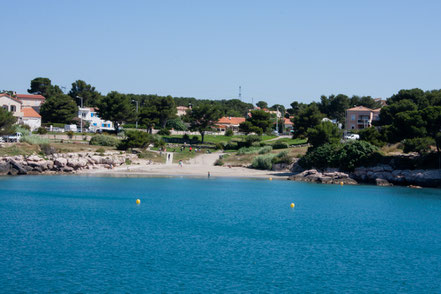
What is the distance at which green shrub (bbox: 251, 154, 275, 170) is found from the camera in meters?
78.4

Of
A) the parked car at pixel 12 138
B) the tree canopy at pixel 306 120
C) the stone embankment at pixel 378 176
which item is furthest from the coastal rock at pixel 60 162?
the tree canopy at pixel 306 120

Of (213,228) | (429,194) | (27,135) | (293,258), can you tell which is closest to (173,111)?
(27,135)

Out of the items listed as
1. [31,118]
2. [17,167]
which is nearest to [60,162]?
[17,167]

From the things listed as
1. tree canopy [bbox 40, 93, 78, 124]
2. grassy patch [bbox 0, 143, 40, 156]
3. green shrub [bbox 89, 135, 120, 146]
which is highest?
tree canopy [bbox 40, 93, 78, 124]

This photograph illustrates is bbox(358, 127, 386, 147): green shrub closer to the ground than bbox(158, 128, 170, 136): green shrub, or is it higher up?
closer to the ground

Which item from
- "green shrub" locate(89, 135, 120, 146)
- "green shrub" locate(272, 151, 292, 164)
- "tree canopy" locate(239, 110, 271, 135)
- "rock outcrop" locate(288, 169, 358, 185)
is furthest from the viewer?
"tree canopy" locate(239, 110, 271, 135)

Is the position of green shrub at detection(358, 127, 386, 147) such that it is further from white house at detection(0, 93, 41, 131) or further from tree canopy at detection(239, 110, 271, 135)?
white house at detection(0, 93, 41, 131)

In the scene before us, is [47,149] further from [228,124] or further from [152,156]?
[228,124]

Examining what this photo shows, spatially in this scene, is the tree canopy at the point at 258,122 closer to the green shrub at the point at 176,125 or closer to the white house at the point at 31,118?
the green shrub at the point at 176,125

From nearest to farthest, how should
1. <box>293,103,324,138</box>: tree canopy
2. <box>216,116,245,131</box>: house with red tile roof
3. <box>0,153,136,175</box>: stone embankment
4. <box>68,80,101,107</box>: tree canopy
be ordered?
<box>0,153,136,175</box>: stone embankment
<box>293,103,324,138</box>: tree canopy
<box>216,116,245,131</box>: house with red tile roof
<box>68,80,101,107</box>: tree canopy

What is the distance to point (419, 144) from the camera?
63.3m

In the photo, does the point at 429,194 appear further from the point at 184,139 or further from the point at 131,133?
the point at 184,139

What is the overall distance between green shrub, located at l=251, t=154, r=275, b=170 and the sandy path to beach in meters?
1.90

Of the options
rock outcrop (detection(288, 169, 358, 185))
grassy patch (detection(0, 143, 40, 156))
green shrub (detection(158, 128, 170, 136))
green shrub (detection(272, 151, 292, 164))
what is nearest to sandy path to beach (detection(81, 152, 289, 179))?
green shrub (detection(272, 151, 292, 164))
